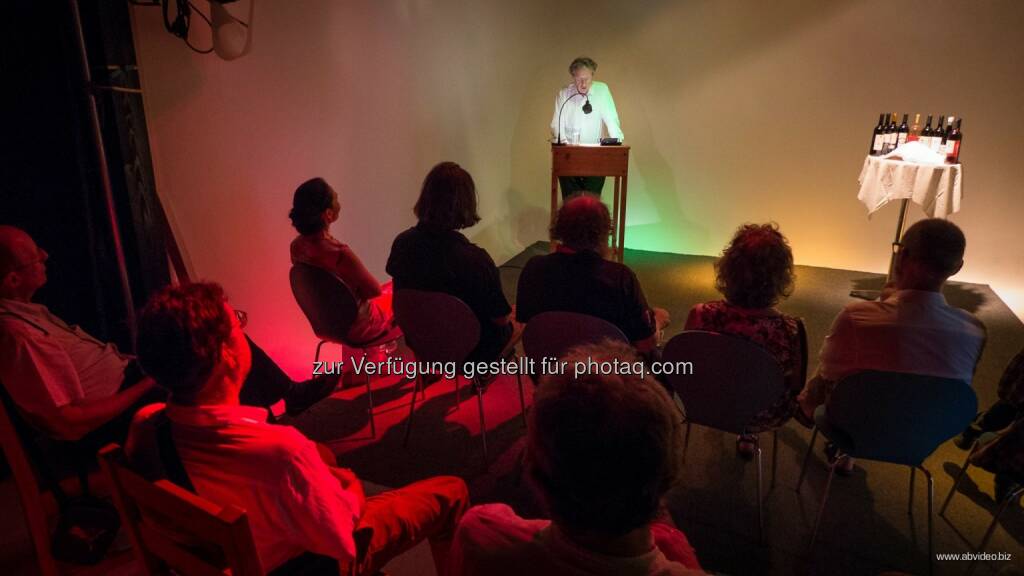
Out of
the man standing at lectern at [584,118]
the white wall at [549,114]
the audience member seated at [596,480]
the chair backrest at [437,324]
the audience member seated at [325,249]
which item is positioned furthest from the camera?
the man standing at lectern at [584,118]

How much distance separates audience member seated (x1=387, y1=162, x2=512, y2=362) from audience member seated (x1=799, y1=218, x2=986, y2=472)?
1.26m

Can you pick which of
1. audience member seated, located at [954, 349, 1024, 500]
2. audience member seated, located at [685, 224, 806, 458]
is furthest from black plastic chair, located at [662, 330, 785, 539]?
audience member seated, located at [954, 349, 1024, 500]

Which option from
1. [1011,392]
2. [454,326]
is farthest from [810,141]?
[454,326]

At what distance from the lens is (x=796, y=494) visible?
7.74 feet

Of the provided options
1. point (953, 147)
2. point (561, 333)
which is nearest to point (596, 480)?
point (561, 333)

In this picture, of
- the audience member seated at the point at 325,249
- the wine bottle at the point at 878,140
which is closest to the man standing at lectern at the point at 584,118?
the wine bottle at the point at 878,140

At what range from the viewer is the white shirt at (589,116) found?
5090 millimetres

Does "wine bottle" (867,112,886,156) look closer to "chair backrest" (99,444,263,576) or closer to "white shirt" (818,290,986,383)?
"white shirt" (818,290,986,383)

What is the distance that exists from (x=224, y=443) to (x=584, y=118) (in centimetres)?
447

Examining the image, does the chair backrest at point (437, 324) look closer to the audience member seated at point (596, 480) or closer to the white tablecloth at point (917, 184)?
the audience member seated at point (596, 480)

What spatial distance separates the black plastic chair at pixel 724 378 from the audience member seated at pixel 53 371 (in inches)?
69.0

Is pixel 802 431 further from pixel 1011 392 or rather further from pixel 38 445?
pixel 38 445

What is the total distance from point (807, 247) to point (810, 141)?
93cm

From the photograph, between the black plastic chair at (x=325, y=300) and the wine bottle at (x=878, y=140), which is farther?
the wine bottle at (x=878, y=140)
